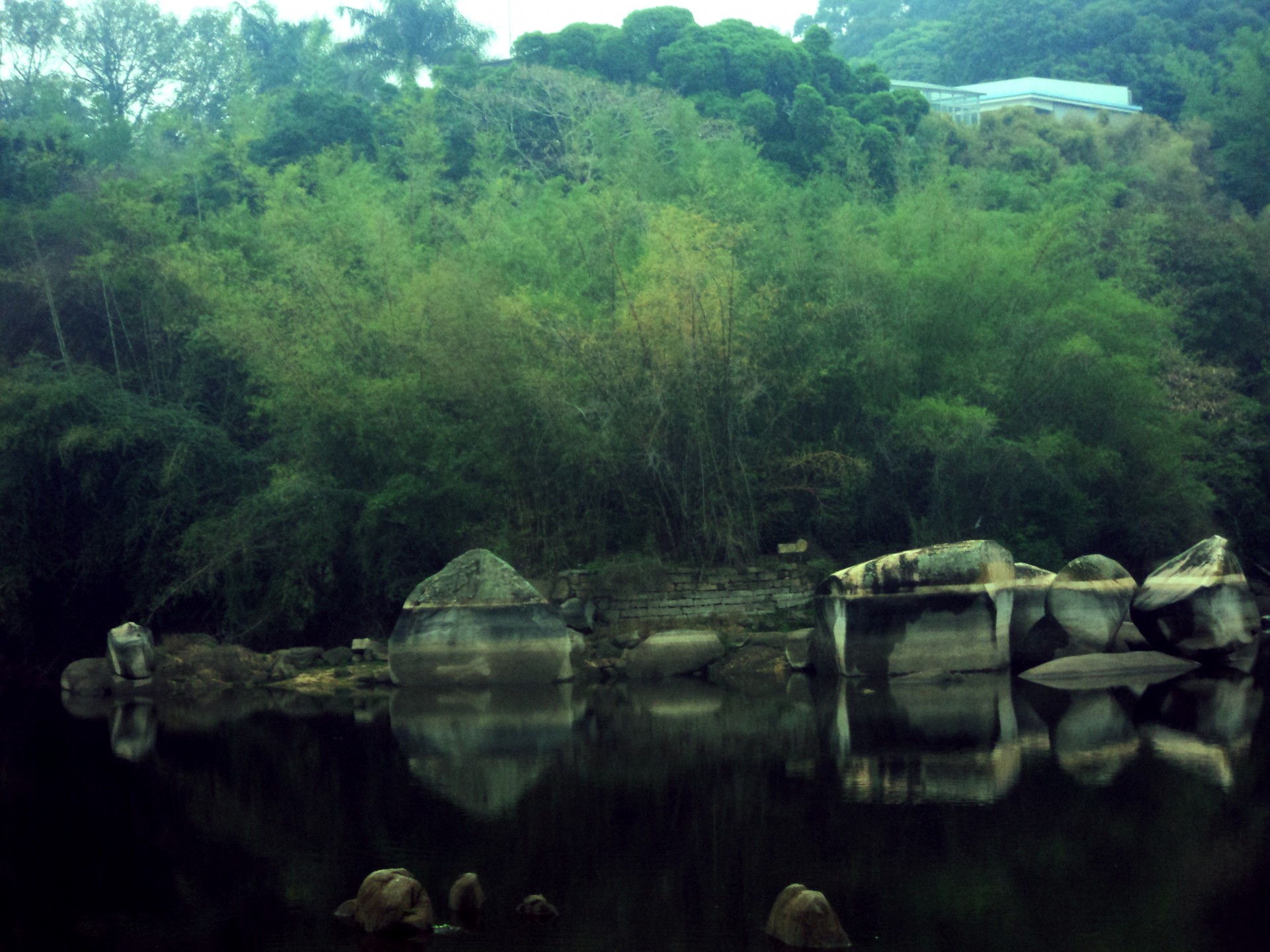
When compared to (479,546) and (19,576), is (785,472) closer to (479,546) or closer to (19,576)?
(479,546)

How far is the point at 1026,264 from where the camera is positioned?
16344 mm

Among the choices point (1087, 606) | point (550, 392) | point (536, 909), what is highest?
point (550, 392)

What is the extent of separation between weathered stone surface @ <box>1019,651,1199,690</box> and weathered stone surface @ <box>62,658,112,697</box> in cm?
1028

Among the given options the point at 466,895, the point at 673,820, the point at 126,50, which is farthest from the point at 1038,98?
the point at 466,895

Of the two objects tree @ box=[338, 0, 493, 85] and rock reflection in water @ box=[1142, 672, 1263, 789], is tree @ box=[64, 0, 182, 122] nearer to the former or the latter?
tree @ box=[338, 0, 493, 85]

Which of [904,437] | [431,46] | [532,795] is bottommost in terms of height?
[532,795]

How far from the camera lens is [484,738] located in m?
11.3

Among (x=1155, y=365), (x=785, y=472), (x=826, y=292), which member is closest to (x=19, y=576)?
(x=785, y=472)

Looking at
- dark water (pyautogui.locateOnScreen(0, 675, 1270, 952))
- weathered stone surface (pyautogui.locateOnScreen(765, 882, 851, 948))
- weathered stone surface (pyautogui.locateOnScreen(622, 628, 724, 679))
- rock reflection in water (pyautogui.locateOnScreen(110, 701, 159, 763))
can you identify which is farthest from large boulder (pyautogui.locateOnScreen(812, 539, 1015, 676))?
weathered stone surface (pyautogui.locateOnScreen(765, 882, 851, 948))

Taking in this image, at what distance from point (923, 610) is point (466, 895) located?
8.41m

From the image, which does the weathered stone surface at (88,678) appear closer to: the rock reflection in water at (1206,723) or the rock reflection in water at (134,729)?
the rock reflection in water at (134,729)

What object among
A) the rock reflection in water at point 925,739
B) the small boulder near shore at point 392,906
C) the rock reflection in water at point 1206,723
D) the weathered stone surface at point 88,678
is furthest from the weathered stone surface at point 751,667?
the small boulder near shore at point 392,906

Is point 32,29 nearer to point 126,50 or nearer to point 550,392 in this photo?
point 126,50

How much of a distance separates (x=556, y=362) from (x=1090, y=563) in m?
6.35
